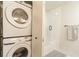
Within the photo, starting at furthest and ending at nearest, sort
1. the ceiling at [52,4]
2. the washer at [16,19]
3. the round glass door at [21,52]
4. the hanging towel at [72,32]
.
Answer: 1. the hanging towel at [72,32]
2. the ceiling at [52,4]
3. the round glass door at [21,52]
4. the washer at [16,19]

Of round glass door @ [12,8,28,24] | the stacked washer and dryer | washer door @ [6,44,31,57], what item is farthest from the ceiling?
washer door @ [6,44,31,57]

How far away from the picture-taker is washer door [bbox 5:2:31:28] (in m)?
1.30

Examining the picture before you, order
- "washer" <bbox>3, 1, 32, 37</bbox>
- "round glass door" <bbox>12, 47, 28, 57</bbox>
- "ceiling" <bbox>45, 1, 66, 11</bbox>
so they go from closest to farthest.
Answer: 1. "washer" <bbox>3, 1, 32, 37</bbox>
2. "round glass door" <bbox>12, 47, 28, 57</bbox>
3. "ceiling" <bbox>45, 1, 66, 11</bbox>

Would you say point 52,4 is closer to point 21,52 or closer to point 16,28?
point 16,28

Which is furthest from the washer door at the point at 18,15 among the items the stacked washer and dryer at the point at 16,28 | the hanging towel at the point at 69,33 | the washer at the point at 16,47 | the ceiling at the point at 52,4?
the hanging towel at the point at 69,33

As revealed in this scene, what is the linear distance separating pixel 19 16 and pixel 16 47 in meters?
0.48

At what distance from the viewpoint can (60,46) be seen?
195 centimetres

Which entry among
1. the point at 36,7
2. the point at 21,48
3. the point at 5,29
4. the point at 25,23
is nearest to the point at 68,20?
the point at 36,7

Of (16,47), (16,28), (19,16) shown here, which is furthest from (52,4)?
(16,47)

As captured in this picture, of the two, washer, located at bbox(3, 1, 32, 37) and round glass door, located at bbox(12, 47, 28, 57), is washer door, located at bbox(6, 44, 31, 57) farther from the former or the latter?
washer, located at bbox(3, 1, 32, 37)

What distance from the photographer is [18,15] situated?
1427 millimetres

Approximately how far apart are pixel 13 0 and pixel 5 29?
1.44 ft

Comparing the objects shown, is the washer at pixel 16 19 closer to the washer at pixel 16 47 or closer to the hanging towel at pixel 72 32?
the washer at pixel 16 47

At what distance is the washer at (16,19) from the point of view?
129cm
